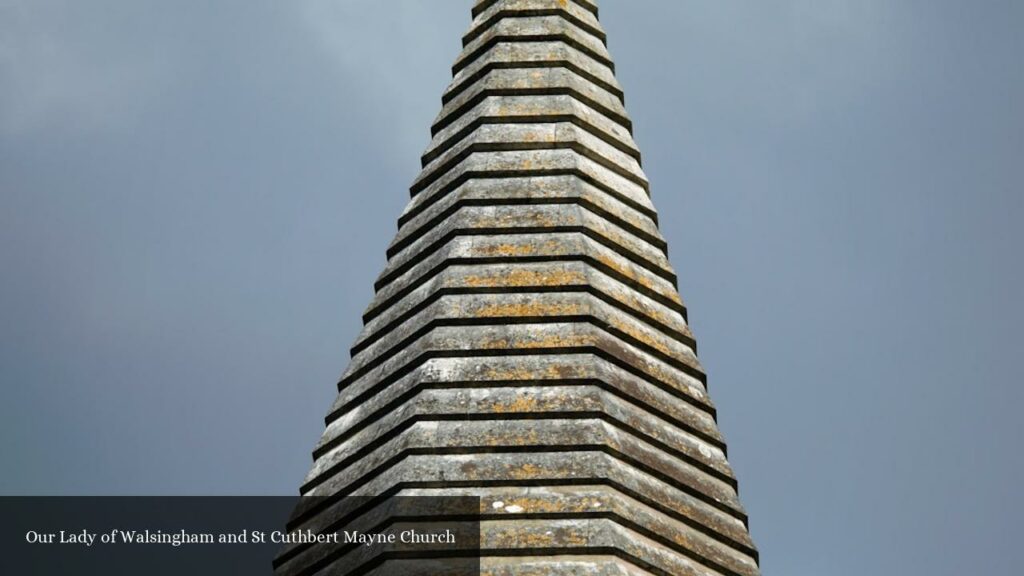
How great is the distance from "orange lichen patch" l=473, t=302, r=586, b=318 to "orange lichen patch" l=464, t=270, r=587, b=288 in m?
0.17

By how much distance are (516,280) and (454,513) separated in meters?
1.89

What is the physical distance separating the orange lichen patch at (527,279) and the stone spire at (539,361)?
0.4 inches

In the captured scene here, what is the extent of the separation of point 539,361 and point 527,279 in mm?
708

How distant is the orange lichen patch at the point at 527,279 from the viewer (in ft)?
45.2

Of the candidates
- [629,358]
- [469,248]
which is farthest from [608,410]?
[469,248]

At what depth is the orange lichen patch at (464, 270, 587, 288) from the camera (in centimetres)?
1377

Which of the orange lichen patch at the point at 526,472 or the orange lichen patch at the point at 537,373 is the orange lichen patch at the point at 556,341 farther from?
the orange lichen patch at the point at 526,472

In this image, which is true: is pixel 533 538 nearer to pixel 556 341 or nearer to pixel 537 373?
pixel 537 373

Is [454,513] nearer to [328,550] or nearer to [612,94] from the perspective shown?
[328,550]

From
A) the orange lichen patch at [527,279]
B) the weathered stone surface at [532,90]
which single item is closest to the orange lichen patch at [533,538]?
the orange lichen patch at [527,279]

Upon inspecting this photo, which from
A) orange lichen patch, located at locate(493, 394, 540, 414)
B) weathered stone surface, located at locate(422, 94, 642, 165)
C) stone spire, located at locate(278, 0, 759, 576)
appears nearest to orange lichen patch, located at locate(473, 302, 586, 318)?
stone spire, located at locate(278, 0, 759, 576)

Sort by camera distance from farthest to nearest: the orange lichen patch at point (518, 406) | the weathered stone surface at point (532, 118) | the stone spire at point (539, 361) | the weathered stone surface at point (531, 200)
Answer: the weathered stone surface at point (532, 118)
the weathered stone surface at point (531, 200)
the orange lichen patch at point (518, 406)
the stone spire at point (539, 361)

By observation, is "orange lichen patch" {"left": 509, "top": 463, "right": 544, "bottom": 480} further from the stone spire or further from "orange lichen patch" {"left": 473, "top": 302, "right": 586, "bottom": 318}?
"orange lichen patch" {"left": 473, "top": 302, "right": 586, "bottom": 318}

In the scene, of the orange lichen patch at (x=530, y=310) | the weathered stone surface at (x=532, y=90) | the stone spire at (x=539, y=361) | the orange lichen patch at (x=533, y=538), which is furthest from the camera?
the weathered stone surface at (x=532, y=90)
